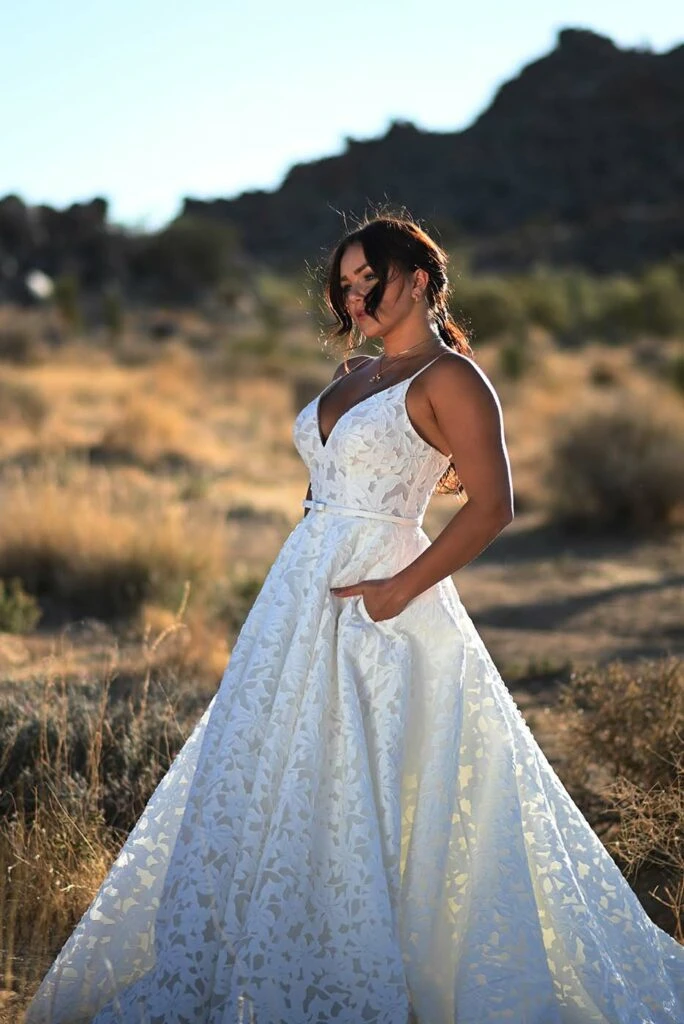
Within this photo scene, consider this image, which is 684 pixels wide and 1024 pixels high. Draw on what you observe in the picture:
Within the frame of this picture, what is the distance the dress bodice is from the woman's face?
0.51 feet

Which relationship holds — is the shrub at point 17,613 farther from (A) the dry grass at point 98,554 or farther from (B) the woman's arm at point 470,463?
(B) the woman's arm at point 470,463

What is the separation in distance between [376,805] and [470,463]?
2.53 ft

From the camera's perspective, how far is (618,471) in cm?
1402

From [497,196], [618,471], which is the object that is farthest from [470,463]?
[497,196]

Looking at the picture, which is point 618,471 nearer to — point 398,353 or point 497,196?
point 398,353

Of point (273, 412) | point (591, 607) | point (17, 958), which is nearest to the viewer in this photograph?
point (17, 958)

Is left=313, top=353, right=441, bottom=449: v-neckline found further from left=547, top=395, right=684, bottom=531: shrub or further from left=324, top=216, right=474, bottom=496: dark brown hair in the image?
left=547, top=395, right=684, bottom=531: shrub

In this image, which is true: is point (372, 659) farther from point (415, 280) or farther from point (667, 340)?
point (667, 340)

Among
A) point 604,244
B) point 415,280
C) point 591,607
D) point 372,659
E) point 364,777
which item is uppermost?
point 604,244

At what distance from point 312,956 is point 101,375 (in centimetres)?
2517

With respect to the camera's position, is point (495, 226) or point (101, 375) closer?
point (101, 375)

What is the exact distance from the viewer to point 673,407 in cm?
1548

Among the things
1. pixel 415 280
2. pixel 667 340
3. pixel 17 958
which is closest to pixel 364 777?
pixel 415 280

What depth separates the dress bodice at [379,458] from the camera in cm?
306
